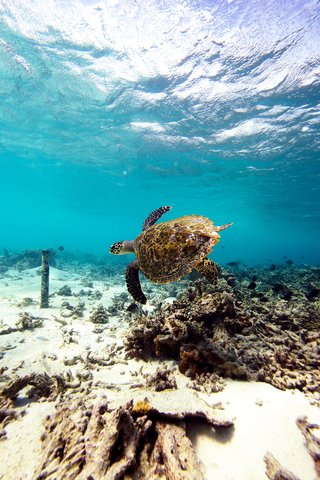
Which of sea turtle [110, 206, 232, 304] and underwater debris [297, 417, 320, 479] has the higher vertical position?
sea turtle [110, 206, 232, 304]

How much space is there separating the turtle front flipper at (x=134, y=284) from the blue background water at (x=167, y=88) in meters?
12.0

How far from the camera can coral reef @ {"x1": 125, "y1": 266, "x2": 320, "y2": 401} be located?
390 centimetres

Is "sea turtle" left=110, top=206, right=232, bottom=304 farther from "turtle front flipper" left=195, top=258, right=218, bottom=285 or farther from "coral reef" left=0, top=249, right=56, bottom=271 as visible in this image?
"coral reef" left=0, top=249, right=56, bottom=271

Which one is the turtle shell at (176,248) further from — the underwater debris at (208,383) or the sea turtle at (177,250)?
the underwater debris at (208,383)

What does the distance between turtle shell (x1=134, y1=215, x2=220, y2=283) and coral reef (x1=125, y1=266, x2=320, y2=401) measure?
3.57 ft

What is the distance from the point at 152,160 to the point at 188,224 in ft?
74.8

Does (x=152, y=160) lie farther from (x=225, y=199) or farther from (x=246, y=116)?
(x=225, y=199)

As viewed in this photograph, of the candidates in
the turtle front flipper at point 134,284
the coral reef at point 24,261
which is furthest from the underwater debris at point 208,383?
the coral reef at point 24,261

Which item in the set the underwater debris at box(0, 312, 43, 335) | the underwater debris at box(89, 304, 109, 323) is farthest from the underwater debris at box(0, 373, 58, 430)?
the underwater debris at box(89, 304, 109, 323)

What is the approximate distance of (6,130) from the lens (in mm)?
22812

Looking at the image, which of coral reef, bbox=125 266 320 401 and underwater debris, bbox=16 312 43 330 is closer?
coral reef, bbox=125 266 320 401

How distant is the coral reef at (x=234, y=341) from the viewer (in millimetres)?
3902

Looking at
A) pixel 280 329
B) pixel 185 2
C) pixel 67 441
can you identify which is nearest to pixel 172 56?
pixel 185 2

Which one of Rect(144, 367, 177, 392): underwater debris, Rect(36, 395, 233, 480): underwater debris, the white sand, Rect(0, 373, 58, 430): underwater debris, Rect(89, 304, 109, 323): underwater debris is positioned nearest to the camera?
Rect(36, 395, 233, 480): underwater debris
